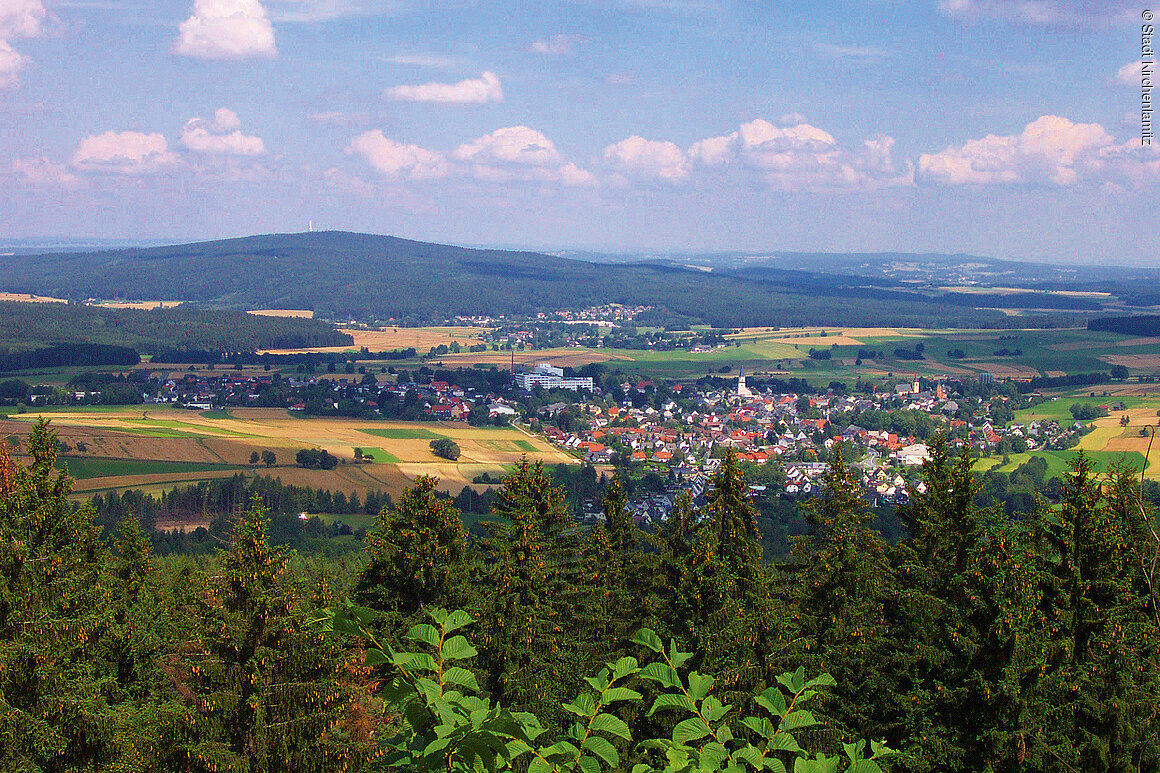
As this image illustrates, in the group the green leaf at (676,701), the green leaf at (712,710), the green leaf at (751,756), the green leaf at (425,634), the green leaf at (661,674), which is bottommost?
the green leaf at (751,756)

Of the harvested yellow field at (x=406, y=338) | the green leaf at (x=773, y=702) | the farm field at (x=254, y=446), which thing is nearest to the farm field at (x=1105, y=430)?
the farm field at (x=254, y=446)

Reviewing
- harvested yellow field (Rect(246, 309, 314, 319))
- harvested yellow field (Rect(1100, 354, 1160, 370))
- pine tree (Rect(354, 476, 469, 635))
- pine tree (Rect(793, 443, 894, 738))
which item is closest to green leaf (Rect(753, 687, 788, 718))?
pine tree (Rect(793, 443, 894, 738))

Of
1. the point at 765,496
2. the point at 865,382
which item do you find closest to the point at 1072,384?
the point at 865,382

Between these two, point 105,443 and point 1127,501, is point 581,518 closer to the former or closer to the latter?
point 105,443

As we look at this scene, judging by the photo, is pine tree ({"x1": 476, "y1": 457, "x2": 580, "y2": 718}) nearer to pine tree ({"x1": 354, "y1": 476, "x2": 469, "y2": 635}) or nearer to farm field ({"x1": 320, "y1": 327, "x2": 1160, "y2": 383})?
pine tree ({"x1": 354, "y1": 476, "x2": 469, "y2": 635})

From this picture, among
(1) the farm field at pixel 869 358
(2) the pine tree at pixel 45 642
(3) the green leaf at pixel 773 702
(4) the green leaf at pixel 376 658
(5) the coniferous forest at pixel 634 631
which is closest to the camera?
(4) the green leaf at pixel 376 658

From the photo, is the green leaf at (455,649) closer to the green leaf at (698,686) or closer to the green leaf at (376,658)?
the green leaf at (376,658)

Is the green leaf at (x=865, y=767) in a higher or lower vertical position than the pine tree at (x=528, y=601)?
higher
